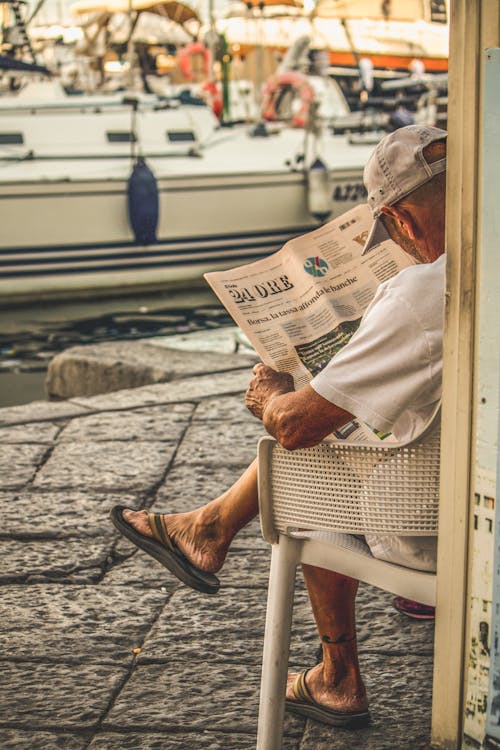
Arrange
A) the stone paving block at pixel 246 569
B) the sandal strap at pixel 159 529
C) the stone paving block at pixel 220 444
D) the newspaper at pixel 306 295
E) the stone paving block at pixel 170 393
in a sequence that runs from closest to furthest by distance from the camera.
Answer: the newspaper at pixel 306 295
the sandal strap at pixel 159 529
the stone paving block at pixel 246 569
the stone paving block at pixel 220 444
the stone paving block at pixel 170 393

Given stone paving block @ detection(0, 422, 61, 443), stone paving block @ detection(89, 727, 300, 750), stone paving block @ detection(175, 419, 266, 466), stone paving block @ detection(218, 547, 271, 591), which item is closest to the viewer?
stone paving block @ detection(89, 727, 300, 750)

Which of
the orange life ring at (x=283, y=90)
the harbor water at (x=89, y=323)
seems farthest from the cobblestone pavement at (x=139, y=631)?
the orange life ring at (x=283, y=90)

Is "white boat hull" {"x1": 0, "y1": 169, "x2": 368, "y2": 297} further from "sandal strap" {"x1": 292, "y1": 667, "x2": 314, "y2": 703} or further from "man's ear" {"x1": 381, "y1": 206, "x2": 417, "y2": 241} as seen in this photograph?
"man's ear" {"x1": 381, "y1": 206, "x2": 417, "y2": 241}

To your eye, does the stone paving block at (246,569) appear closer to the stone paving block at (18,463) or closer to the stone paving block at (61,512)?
the stone paving block at (61,512)

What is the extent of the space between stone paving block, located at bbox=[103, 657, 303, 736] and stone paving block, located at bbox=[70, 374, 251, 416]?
10.0ft

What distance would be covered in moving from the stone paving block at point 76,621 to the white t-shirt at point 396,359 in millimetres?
1238

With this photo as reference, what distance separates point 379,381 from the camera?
2104 mm

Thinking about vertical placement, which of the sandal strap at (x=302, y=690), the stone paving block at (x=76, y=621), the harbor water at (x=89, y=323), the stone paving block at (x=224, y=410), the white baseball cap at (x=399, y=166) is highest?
the white baseball cap at (x=399, y=166)

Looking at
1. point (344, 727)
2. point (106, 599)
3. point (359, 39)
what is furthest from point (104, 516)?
point (359, 39)

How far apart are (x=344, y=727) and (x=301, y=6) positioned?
17.4 meters

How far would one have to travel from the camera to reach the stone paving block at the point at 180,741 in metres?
2.52

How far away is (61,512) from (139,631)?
1124 mm

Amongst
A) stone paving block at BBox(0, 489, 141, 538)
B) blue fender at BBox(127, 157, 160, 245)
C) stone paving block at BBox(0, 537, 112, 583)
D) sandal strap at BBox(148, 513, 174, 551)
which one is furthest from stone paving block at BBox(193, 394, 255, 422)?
blue fender at BBox(127, 157, 160, 245)

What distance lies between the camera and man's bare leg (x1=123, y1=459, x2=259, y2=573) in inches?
107
